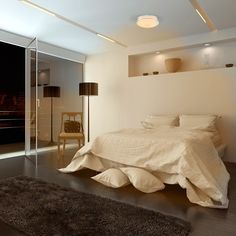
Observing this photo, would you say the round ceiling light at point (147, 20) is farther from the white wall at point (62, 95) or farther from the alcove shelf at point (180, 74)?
the white wall at point (62, 95)

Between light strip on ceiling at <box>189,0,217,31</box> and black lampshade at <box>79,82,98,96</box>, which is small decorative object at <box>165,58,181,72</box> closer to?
light strip on ceiling at <box>189,0,217,31</box>

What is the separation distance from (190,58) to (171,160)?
3.03 m

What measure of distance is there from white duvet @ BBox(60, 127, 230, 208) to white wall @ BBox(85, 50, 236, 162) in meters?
1.58

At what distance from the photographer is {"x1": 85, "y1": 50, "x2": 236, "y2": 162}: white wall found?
172 inches

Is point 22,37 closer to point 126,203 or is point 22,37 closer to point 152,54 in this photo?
point 152,54

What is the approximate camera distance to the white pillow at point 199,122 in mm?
4094

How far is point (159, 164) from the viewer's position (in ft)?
9.16

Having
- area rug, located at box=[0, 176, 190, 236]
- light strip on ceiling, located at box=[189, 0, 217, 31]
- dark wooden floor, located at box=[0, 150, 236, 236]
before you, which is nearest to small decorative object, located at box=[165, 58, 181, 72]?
light strip on ceiling, located at box=[189, 0, 217, 31]

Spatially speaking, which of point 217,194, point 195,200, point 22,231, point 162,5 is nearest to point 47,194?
point 22,231

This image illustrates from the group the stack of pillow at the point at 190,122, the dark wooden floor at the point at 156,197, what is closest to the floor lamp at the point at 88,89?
the stack of pillow at the point at 190,122

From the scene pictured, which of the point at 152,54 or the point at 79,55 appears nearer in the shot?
the point at 152,54

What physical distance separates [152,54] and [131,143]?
3.05m

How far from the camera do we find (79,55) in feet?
20.0

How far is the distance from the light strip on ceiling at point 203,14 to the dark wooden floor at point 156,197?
2.47 m
